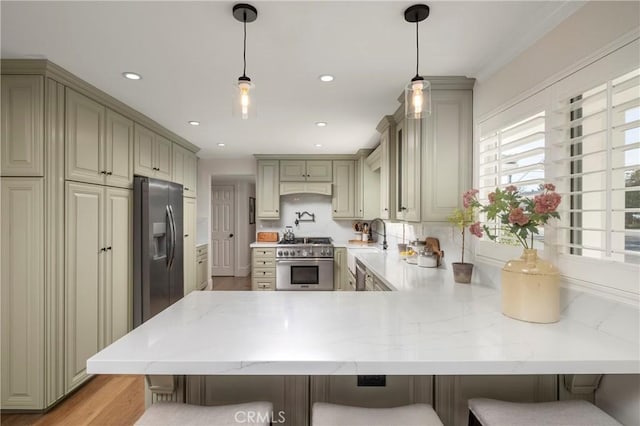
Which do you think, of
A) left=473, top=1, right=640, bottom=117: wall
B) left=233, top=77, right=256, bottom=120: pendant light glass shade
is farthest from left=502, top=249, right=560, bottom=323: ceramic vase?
left=233, top=77, right=256, bottom=120: pendant light glass shade

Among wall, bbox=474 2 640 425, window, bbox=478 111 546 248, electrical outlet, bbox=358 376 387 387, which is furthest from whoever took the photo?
window, bbox=478 111 546 248

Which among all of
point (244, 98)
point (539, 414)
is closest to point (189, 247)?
point (244, 98)

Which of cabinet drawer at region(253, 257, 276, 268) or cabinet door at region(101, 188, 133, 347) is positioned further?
cabinet drawer at region(253, 257, 276, 268)

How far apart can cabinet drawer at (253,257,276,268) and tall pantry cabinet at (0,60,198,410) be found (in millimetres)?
2424

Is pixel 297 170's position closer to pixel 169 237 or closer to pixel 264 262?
pixel 264 262

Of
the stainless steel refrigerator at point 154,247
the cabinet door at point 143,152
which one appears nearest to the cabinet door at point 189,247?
the stainless steel refrigerator at point 154,247

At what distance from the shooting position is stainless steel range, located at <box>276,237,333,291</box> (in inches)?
180

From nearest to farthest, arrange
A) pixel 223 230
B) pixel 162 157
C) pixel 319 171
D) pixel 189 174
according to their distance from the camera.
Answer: pixel 162 157 < pixel 189 174 < pixel 319 171 < pixel 223 230

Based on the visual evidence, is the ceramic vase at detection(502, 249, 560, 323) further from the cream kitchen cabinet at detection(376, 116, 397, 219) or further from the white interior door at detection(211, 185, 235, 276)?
the white interior door at detection(211, 185, 235, 276)

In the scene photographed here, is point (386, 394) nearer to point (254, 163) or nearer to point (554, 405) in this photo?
point (554, 405)

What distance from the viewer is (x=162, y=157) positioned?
356 centimetres

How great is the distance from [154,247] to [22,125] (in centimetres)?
146

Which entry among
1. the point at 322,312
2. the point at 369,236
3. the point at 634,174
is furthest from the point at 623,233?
the point at 369,236

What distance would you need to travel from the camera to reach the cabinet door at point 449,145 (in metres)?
2.16
